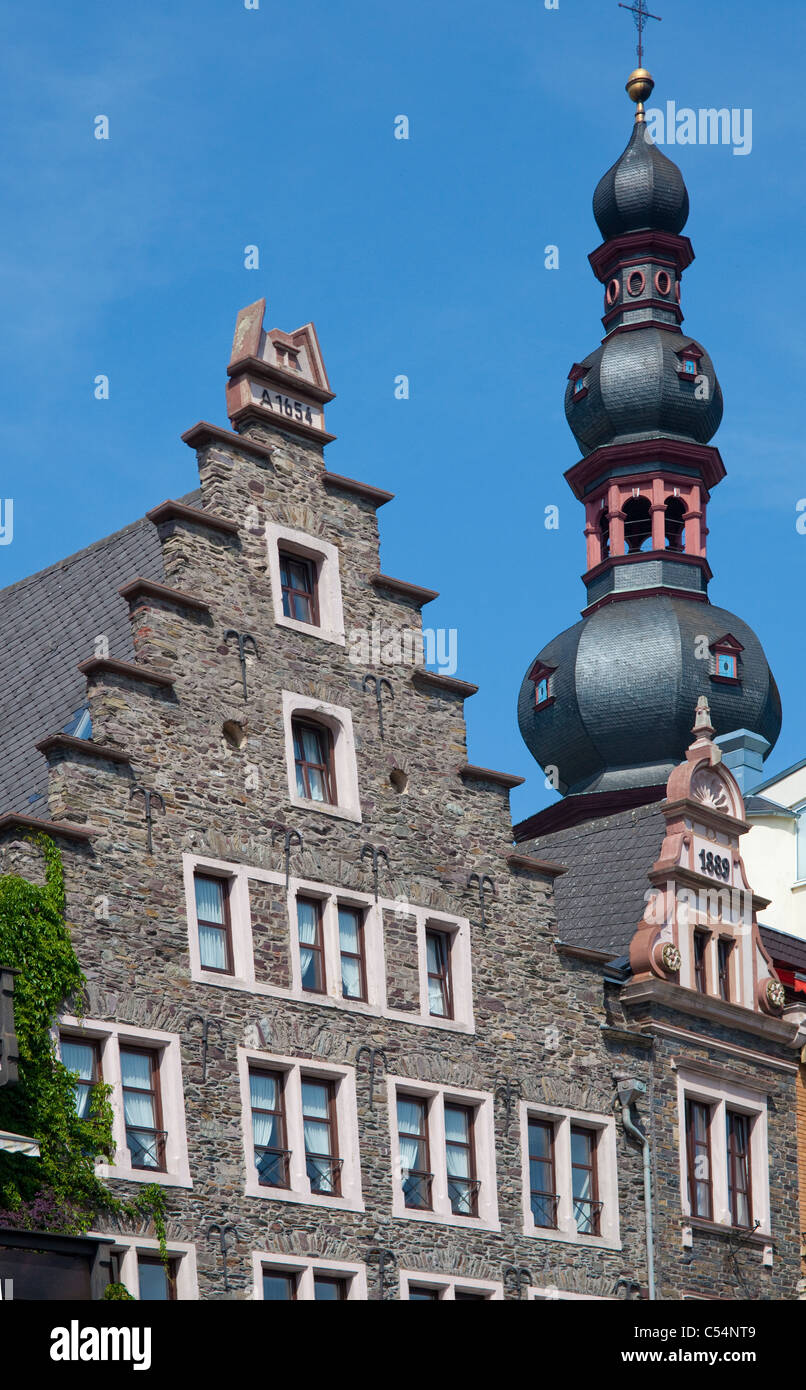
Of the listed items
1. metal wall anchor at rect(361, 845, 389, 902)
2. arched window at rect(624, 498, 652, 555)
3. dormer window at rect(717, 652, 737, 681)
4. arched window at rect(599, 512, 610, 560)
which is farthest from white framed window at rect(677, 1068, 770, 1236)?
arched window at rect(599, 512, 610, 560)

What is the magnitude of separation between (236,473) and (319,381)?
2600mm

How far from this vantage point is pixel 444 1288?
35.7 metres

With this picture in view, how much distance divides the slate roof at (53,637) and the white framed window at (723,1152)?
10475 millimetres

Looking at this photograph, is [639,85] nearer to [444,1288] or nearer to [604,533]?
[604,533]

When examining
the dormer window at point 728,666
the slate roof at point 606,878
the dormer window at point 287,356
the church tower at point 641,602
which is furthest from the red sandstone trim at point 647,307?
the dormer window at point 287,356

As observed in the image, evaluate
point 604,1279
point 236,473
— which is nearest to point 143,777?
point 236,473

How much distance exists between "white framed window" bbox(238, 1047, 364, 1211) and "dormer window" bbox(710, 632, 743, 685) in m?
37.2

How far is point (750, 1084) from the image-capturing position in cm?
4112

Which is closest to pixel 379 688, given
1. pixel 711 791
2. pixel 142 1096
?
pixel 711 791

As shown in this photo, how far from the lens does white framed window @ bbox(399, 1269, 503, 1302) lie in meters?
35.2

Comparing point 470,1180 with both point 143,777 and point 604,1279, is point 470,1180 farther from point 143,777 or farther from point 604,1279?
point 143,777

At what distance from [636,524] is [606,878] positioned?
30140 mm

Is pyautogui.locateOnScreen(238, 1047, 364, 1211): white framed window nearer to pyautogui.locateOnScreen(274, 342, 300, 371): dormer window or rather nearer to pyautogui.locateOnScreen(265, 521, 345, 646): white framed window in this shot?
pyautogui.locateOnScreen(265, 521, 345, 646): white framed window

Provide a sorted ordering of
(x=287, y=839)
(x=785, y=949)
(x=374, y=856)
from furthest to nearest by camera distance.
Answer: (x=785, y=949), (x=374, y=856), (x=287, y=839)
